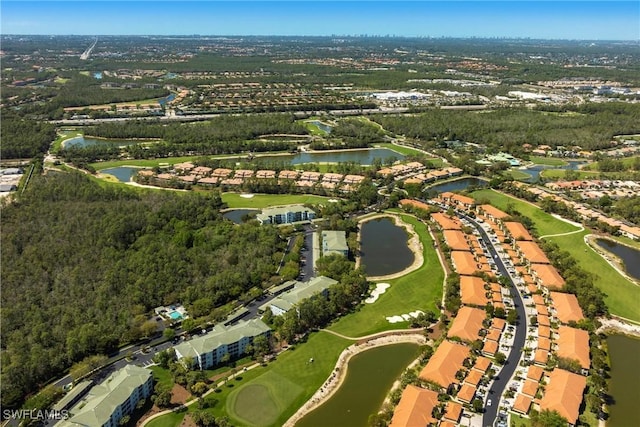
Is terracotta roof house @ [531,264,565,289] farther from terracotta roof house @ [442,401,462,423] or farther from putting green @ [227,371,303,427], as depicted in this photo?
putting green @ [227,371,303,427]

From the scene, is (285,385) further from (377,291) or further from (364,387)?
(377,291)

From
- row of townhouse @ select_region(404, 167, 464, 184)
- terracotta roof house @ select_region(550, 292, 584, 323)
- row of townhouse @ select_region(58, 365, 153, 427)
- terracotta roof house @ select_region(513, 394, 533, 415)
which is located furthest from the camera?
row of townhouse @ select_region(404, 167, 464, 184)

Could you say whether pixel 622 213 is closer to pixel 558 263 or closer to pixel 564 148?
pixel 558 263

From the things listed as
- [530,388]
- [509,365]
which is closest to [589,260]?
[509,365]

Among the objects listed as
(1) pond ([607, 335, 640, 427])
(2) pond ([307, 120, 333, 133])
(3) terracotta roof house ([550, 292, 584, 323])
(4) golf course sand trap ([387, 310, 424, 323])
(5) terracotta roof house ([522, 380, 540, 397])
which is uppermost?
(2) pond ([307, 120, 333, 133])

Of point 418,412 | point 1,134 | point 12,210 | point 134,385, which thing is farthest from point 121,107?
point 418,412

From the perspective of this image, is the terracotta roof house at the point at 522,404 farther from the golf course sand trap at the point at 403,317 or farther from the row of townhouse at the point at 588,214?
the row of townhouse at the point at 588,214

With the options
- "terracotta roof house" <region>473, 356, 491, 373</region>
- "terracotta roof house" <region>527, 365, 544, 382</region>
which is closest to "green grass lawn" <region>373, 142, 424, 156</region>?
"terracotta roof house" <region>473, 356, 491, 373</region>

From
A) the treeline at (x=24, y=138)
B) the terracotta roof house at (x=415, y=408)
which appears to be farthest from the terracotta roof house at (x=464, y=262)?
the treeline at (x=24, y=138)
